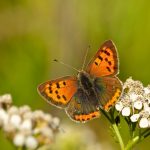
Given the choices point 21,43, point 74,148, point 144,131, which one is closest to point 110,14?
point 21,43

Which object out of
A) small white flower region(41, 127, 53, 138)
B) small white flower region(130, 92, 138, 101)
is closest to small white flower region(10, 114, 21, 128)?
small white flower region(41, 127, 53, 138)

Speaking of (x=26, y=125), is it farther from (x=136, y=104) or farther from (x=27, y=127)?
(x=136, y=104)

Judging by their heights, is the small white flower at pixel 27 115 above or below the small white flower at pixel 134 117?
above

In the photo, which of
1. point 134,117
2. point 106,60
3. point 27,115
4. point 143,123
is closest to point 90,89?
point 106,60

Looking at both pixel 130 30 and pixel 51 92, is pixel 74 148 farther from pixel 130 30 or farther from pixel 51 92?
pixel 130 30

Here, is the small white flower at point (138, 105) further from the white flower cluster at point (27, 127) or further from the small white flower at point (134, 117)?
the white flower cluster at point (27, 127)

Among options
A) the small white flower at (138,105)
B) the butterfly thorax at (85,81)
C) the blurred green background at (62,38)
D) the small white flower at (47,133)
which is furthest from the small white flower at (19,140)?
the blurred green background at (62,38)
